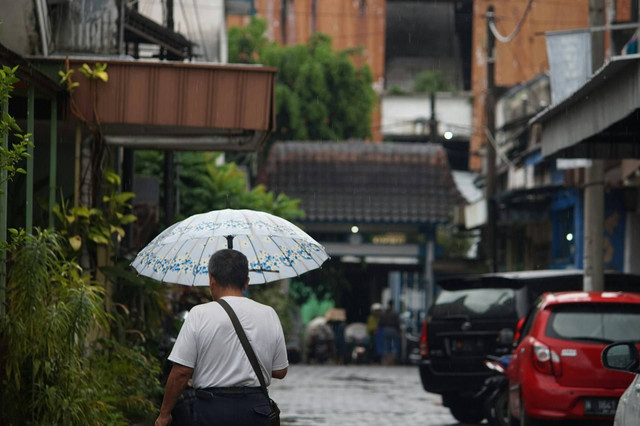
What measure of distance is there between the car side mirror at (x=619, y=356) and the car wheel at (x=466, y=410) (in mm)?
9203

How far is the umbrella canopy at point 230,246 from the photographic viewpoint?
819cm

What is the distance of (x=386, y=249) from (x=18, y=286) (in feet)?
83.8

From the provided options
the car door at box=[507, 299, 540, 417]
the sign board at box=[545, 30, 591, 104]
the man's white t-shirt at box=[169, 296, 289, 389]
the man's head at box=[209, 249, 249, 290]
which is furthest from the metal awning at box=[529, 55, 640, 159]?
the man's white t-shirt at box=[169, 296, 289, 389]

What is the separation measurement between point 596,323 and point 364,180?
87.7 ft

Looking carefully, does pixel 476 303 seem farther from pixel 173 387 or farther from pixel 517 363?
pixel 173 387

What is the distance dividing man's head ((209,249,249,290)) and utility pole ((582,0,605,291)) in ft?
35.4

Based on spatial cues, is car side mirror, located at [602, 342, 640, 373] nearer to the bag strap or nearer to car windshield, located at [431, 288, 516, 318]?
the bag strap

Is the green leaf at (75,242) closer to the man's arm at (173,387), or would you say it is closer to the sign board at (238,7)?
the man's arm at (173,387)


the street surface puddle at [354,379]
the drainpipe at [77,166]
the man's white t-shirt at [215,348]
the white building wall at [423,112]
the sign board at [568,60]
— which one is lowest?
the street surface puddle at [354,379]

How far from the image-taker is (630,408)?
7.02m

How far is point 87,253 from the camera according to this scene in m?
13.3

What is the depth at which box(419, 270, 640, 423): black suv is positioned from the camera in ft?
52.1

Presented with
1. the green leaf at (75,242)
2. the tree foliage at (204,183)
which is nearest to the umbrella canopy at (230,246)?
the green leaf at (75,242)

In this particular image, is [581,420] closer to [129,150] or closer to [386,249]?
[129,150]
